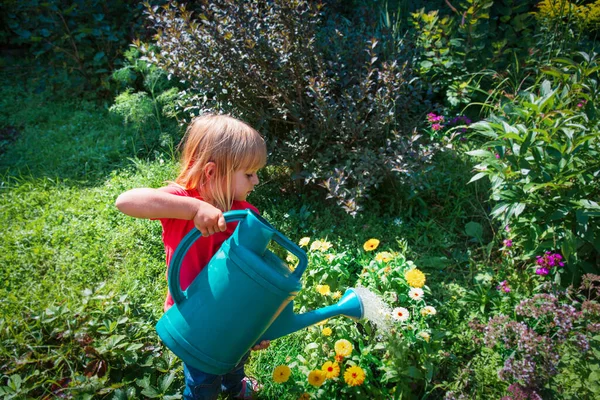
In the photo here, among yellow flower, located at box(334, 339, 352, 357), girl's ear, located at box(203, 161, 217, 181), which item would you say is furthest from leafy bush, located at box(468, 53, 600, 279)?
girl's ear, located at box(203, 161, 217, 181)

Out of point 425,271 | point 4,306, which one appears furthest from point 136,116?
point 425,271

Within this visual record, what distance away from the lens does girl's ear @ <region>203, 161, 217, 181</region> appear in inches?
59.0

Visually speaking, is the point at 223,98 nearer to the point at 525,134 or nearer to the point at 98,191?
the point at 98,191

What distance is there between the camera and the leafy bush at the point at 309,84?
2416mm

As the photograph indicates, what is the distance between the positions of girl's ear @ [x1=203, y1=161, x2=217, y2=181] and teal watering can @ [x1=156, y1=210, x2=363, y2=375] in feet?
0.92

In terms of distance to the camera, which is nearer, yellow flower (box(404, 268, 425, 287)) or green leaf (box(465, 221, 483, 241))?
yellow flower (box(404, 268, 425, 287))

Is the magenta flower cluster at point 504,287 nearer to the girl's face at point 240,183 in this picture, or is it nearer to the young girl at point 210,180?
the young girl at point 210,180

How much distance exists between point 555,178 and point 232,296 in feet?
4.71

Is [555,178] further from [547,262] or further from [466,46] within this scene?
[466,46]

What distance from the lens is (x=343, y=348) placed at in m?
1.65

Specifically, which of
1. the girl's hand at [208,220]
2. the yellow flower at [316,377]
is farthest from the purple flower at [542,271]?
the girl's hand at [208,220]

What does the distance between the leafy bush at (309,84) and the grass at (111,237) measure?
0.84ft

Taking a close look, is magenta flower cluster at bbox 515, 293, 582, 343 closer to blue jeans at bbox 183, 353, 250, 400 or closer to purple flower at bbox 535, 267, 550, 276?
purple flower at bbox 535, 267, 550, 276

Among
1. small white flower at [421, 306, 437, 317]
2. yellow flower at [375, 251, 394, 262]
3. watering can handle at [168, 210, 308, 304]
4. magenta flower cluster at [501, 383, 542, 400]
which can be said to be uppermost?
watering can handle at [168, 210, 308, 304]
